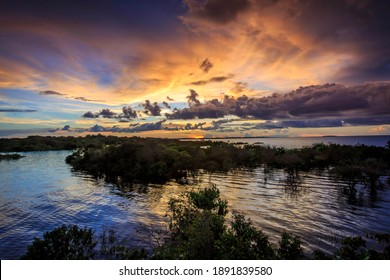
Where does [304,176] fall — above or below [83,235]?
below

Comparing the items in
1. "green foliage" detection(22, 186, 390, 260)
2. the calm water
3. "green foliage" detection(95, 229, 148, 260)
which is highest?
"green foliage" detection(22, 186, 390, 260)

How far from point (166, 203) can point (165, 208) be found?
5.60 feet

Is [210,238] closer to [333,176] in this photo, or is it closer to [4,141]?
[333,176]

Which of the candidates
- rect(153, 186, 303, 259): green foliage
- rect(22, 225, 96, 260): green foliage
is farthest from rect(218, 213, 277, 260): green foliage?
rect(22, 225, 96, 260): green foliage

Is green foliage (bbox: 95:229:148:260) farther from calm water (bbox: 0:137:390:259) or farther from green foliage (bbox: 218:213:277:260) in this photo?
green foliage (bbox: 218:213:277:260)

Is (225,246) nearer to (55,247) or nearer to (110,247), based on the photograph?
(55,247)

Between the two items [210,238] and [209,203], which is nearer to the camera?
[210,238]

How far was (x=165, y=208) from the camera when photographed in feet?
72.0

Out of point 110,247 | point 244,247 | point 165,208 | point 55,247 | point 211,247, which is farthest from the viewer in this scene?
point 165,208

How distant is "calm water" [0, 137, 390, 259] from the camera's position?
16875mm

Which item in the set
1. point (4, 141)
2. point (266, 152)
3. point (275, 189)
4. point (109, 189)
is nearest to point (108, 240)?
point (109, 189)

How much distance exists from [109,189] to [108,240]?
620 inches

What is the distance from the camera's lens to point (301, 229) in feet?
55.9

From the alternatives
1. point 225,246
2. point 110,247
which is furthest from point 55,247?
point 225,246
